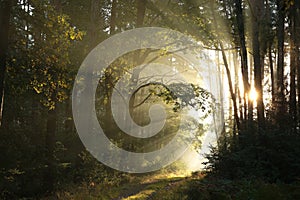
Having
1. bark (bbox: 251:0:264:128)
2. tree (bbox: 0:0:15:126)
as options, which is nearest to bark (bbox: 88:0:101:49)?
tree (bbox: 0:0:15:126)

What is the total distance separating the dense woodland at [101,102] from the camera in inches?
378

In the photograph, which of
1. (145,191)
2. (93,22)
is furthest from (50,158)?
(93,22)

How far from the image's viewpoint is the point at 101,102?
72.2 ft

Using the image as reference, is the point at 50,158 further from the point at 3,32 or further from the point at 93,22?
the point at 3,32

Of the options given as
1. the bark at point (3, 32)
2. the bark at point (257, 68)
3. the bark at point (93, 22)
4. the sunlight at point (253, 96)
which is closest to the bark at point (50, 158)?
the bark at point (93, 22)

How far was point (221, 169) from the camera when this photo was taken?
13.9m

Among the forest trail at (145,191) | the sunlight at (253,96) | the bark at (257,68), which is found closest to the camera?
the forest trail at (145,191)

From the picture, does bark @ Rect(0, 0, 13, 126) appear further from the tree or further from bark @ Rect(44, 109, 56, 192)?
bark @ Rect(44, 109, 56, 192)

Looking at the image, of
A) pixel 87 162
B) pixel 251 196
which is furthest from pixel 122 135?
pixel 251 196

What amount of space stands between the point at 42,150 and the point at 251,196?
10.2 meters

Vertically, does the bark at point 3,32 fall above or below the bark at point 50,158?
above

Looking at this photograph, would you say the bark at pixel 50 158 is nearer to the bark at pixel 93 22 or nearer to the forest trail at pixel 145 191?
the forest trail at pixel 145 191

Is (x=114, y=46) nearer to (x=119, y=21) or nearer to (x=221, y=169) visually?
(x=119, y=21)

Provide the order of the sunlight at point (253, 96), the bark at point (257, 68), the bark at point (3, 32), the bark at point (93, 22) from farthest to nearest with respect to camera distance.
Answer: the sunlight at point (253, 96) < the bark at point (93, 22) < the bark at point (257, 68) < the bark at point (3, 32)
